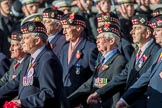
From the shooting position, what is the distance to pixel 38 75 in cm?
930

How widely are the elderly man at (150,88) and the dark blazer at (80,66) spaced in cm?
147

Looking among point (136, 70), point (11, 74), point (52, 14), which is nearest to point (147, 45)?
point (136, 70)

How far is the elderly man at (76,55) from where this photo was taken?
A: 37.5 feet

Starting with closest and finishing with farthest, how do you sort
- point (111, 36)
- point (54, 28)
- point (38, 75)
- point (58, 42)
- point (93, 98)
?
point (38, 75) → point (93, 98) → point (111, 36) → point (58, 42) → point (54, 28)

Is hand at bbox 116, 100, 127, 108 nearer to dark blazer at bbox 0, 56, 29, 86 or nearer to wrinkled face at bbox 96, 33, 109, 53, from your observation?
wrinkled face at bbox 96, 33, 109, 53

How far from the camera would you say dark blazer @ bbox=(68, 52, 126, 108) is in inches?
425

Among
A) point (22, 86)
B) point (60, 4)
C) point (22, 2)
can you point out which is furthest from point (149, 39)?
point (22, 2)

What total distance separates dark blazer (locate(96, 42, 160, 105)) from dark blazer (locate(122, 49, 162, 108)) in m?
0.51

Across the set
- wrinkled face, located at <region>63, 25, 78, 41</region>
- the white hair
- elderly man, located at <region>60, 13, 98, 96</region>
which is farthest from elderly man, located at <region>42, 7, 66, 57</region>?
the white hair

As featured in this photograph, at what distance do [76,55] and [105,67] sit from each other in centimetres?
93

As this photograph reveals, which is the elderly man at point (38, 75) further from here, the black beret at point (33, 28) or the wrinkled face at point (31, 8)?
the wrinkled face at point (31, 8)

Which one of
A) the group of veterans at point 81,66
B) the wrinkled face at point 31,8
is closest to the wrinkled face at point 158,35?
the group of veterans at point 81,66

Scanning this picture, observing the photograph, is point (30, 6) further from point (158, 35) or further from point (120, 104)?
point (120, 104)

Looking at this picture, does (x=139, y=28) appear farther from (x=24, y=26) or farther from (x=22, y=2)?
(x=22, y=2)
